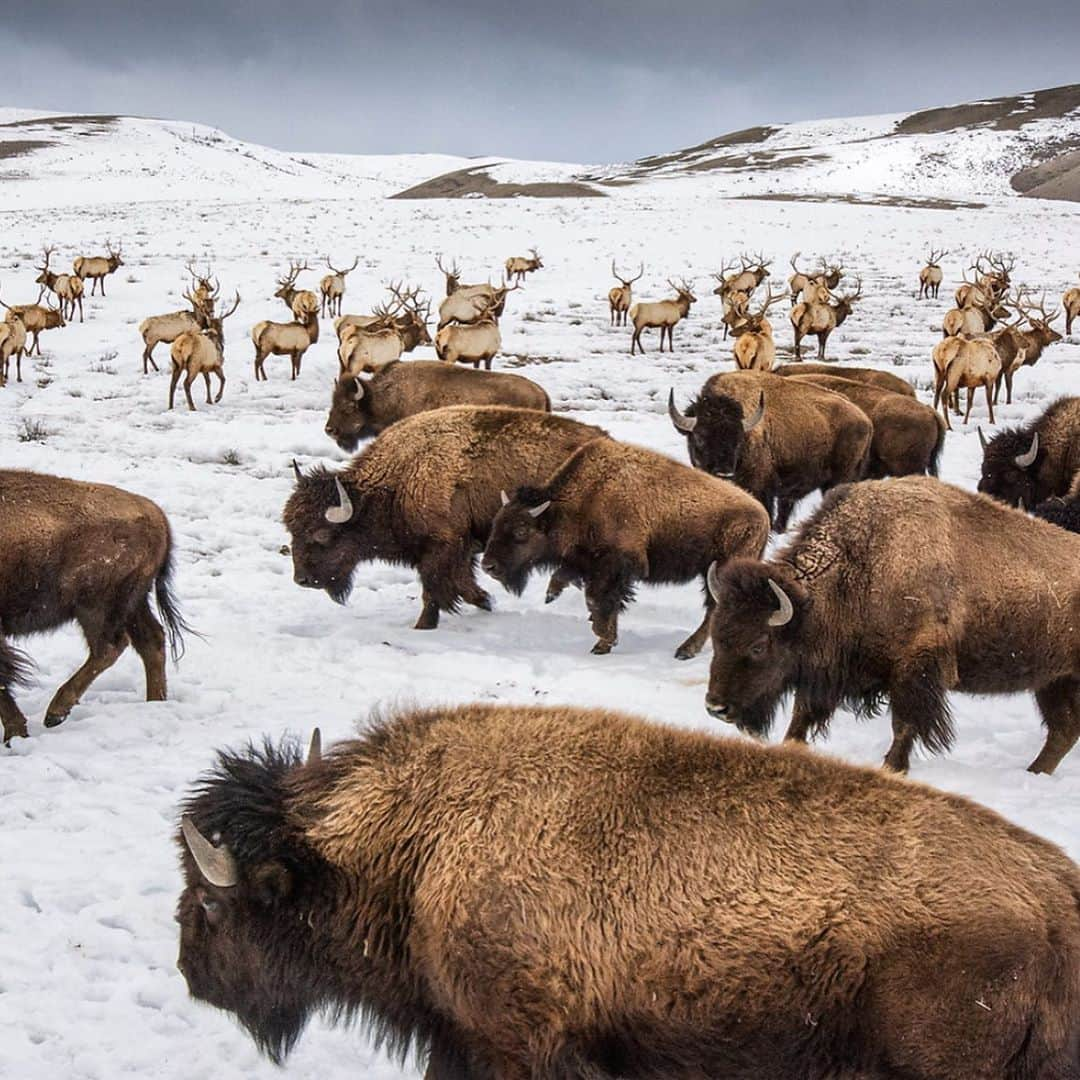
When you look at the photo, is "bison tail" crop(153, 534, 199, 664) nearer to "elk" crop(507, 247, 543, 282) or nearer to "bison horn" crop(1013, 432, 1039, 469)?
"bison horn" crop(1013, 432, 1039, 469)

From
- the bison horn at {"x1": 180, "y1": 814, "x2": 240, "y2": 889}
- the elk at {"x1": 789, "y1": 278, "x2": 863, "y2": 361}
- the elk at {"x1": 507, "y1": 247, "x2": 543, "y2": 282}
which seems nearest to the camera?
the bison horn at {"x1": 180, "y1": 814, "x2": 240, "y2": 889}

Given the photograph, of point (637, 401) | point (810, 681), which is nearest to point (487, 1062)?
point (810, 681)

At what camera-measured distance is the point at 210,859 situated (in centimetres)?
294

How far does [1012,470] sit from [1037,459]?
24 centimetres

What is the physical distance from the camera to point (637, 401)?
17453 mm

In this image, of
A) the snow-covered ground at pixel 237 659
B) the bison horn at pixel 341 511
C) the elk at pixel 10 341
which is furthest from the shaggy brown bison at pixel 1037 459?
the elk at pixel 10 341

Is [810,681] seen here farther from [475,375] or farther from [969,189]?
[969,189]

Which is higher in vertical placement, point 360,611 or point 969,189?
point 969,189

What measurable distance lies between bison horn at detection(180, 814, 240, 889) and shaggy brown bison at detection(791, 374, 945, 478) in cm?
994

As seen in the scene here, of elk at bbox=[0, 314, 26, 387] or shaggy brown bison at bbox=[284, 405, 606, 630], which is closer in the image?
shaggy brown bison at bbox=[284, 405, 606, 630]

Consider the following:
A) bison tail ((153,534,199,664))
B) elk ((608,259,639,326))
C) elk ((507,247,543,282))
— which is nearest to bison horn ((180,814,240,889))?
bison tail ((153,534,199,664))

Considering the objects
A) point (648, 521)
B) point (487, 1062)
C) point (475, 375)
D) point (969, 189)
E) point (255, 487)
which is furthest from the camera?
point (969, 189)

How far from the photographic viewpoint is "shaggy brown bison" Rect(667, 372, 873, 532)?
10.8m

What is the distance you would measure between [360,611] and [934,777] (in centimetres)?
499
